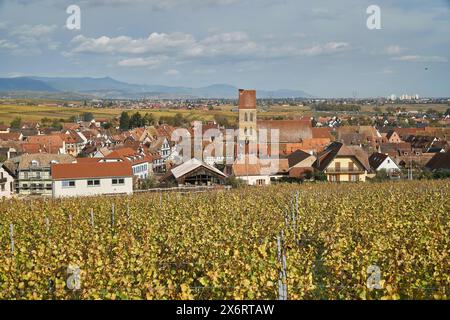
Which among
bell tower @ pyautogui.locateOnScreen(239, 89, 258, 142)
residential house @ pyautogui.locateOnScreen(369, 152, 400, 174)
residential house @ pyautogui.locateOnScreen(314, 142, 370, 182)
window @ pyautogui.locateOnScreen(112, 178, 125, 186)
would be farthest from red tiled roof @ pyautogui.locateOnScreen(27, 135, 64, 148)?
residential house @ pyautogui.locateOnScreen(314, 142, 370, 182)

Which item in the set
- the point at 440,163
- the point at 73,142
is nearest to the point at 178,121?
the point at 73,142

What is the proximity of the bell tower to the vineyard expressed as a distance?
4116 centimetres

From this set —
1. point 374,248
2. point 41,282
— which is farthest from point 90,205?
point 374,248

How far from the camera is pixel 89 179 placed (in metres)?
30.1

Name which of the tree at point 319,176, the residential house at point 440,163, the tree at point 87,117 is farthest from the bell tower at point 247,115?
the tree at point 87,117

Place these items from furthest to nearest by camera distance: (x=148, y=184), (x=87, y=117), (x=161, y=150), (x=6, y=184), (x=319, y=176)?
(x=87, y=117), (x=161, y=150), (x=319, y=176), (x=6, y=184), (x=148, y=184)

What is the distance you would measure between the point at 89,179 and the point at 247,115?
Answer: 32.9 metres

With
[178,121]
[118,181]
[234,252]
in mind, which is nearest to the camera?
[234,252]

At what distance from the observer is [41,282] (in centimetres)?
821

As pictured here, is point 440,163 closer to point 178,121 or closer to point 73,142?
point 73,142

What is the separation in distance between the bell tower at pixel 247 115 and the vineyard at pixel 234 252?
41.2m

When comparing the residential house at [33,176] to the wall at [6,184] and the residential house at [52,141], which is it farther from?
the residential house at [52,141]

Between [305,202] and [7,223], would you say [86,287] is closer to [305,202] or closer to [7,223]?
[7,223]
